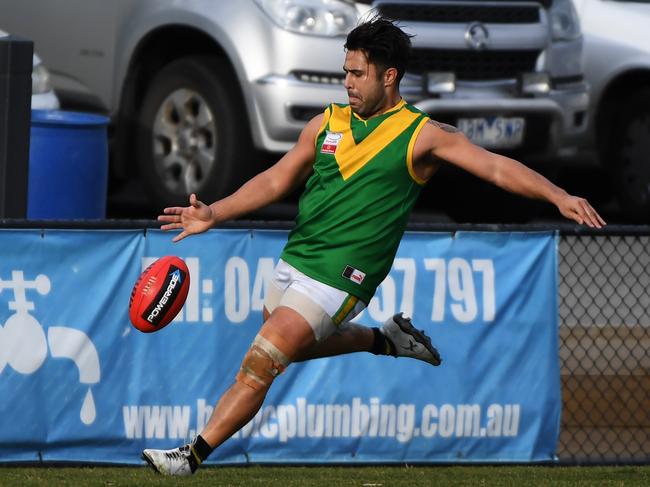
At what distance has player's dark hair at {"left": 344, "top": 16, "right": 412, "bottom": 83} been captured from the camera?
23.8ft

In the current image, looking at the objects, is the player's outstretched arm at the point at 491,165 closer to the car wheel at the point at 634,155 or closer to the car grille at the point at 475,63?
the car grille at the point at 475,63

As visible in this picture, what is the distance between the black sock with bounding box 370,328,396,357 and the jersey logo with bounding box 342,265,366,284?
0.93m

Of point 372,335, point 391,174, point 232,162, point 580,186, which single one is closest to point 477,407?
point 372,335

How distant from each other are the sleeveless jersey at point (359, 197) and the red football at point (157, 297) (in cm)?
62

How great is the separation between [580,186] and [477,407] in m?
7.37

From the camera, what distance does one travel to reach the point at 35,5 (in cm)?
1268

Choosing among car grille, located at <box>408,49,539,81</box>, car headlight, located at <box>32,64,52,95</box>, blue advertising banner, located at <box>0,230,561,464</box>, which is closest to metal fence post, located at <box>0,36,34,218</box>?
blue advertising banner, located at <box>0,230,561,464</box>

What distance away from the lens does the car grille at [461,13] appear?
12180mm

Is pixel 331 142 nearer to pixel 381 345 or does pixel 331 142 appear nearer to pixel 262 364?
pixel 262 364

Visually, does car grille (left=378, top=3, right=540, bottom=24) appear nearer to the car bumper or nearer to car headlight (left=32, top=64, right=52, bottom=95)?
the car bumper

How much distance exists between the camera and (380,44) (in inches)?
285

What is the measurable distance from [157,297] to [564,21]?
628 cm

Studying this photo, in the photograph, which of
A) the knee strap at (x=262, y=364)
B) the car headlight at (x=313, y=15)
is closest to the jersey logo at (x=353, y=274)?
the knee strap at (x=262, y=364)

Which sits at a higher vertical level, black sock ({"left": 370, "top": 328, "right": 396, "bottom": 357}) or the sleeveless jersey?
the sleeveless jersey
